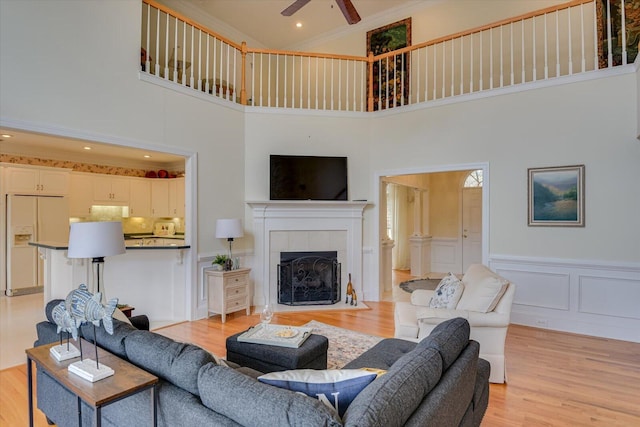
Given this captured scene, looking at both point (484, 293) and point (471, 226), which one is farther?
point (471, 226)

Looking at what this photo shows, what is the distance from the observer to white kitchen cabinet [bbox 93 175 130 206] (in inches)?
270

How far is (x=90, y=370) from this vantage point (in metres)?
1.57

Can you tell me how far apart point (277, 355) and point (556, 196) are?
13.1 feet

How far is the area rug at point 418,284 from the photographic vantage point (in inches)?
264

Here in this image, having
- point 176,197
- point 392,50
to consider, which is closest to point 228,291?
point 176,197

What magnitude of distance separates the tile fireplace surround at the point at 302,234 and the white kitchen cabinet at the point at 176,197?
2644 mm

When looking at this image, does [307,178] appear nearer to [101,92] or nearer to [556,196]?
[101,92]

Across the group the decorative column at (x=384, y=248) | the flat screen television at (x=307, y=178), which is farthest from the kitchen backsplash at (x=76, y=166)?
the decorative column at (x=384, y=248)

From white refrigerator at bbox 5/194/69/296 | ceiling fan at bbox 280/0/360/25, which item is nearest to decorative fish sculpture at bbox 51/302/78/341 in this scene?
ceiling fan at bbox 280/0/360/25

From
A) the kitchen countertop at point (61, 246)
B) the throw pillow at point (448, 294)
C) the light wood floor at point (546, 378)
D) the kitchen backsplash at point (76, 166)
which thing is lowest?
the light wood floor at point (546, 378)

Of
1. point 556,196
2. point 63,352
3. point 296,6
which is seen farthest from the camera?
point 556,196

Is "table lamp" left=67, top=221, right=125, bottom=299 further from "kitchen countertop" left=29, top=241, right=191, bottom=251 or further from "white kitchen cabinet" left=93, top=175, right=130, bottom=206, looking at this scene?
"white kitchen cabinet" left=93, top=175, right=130, bottom=206

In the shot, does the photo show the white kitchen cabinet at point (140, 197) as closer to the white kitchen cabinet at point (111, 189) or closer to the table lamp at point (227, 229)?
the white kitchen cabinet at point (111, 189)

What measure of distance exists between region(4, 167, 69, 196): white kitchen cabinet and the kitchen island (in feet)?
8.56
